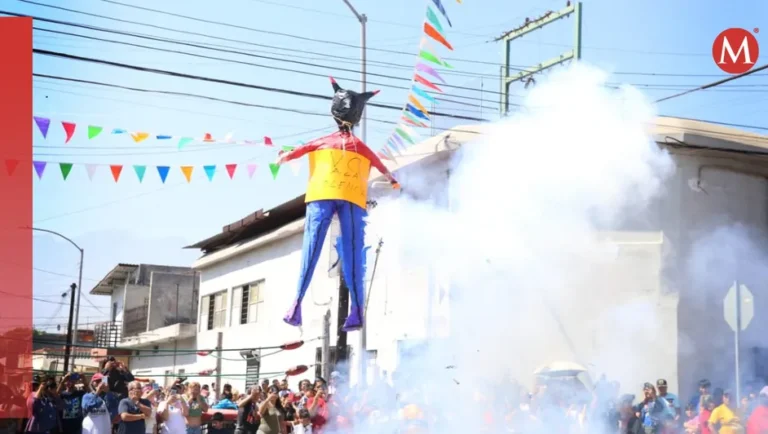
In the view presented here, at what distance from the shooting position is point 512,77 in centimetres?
1603

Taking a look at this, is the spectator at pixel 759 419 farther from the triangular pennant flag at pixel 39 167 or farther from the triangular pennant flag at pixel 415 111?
the triangular pennant flag at pixel 39 167

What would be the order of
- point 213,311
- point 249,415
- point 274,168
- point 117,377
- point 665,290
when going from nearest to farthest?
point 274,168, point 117,377, point 249,415, point 665,290, point 213,311

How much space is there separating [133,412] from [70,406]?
2.94 feet

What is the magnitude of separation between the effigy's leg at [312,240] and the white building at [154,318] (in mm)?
20152

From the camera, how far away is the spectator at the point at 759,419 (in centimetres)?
1145

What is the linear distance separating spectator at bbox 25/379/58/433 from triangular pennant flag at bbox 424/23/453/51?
6323 millimetres

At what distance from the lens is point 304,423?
11.7 m

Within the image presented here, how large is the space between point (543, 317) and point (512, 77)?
13.5 ft

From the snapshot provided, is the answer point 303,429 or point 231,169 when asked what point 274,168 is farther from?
point 303,429

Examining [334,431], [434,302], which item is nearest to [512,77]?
[434,302]

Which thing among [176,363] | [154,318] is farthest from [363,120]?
[154,318]

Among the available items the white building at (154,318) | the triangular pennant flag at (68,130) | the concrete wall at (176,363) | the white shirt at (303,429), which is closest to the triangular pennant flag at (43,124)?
the triangular pennant flag at (68,130)

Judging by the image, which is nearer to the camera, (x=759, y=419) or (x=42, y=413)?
(x=42, y=413)

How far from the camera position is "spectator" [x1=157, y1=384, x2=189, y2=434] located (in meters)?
11.8
